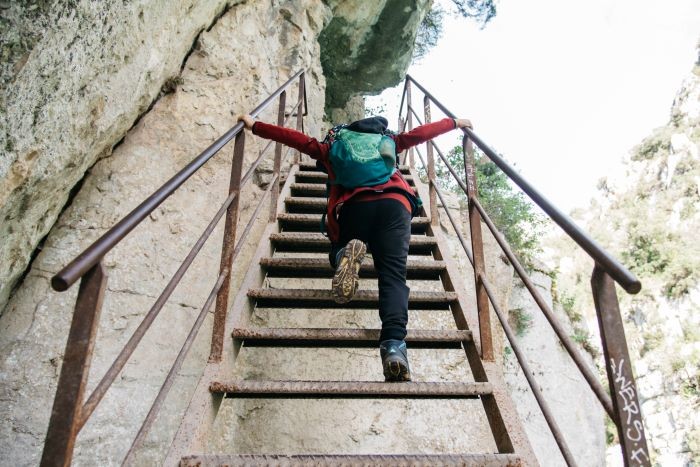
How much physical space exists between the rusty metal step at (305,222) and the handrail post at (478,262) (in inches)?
44.7

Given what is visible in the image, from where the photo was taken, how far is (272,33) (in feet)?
19.4

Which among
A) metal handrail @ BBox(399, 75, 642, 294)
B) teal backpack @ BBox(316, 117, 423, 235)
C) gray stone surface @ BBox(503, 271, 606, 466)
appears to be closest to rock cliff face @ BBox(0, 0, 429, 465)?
teal backpack @ BBox(316, 117, 423, 235)

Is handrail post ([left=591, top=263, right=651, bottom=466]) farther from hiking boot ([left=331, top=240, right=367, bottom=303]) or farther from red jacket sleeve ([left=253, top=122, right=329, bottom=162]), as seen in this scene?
red jacket sleeve ([left=253, top=122, right=329, bottom=162])

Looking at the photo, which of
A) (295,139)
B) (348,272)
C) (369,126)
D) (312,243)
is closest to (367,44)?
(312,243)

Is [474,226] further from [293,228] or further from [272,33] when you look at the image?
[272,33]

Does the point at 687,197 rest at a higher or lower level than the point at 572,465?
higher

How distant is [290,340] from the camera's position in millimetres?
2283

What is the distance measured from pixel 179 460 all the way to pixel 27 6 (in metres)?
2.10

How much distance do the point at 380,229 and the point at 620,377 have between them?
1.39 m

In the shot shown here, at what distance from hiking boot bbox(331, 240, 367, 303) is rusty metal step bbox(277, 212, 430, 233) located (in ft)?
4.86

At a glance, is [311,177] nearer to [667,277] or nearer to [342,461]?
[342,461]

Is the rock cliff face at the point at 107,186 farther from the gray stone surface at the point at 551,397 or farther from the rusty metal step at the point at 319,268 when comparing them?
the gray stone surface at the point at 551,397

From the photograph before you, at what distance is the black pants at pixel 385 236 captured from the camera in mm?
2152

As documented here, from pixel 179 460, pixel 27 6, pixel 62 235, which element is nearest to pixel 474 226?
pixel 179 460
